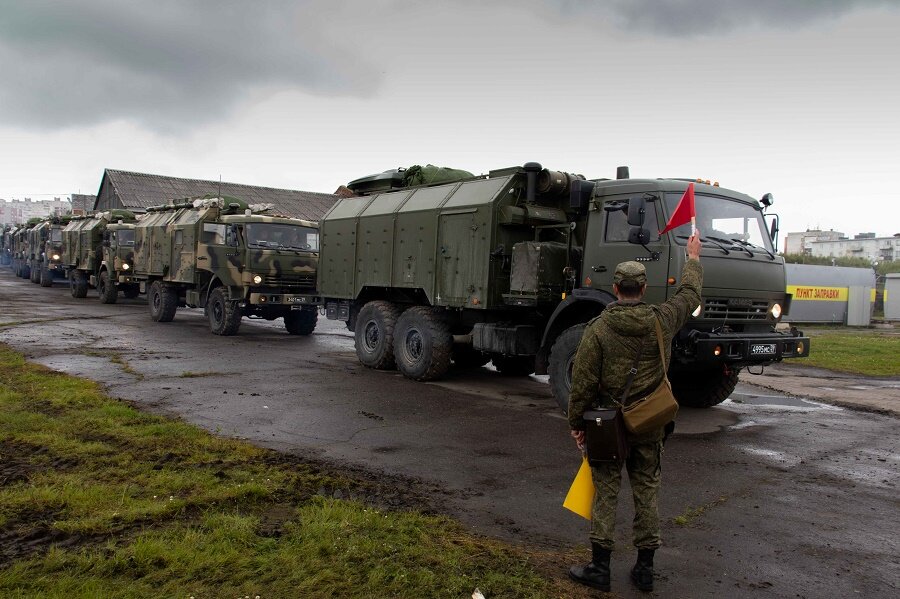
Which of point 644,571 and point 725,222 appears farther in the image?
point 725,222

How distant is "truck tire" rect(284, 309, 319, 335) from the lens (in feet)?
55.3

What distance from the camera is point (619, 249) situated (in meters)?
8.19

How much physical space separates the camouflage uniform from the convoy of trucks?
12.0 ft

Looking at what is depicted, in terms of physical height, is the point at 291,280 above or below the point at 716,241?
below

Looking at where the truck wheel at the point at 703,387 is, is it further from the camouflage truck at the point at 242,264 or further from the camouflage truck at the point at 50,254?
the camouflage truck at the point at 50,254

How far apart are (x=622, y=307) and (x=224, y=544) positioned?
2.58 metres

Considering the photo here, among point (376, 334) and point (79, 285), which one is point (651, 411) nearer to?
point (376, 334)

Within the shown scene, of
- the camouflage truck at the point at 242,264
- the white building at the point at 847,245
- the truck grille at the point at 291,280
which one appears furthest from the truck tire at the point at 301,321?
the white building at the point at 847,245

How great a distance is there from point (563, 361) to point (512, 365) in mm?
3608

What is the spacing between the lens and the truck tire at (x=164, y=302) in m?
18.5

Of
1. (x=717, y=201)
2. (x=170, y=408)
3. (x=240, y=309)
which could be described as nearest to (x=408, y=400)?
(x=170, y=408)

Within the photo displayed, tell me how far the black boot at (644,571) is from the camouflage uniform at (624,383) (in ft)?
0.15

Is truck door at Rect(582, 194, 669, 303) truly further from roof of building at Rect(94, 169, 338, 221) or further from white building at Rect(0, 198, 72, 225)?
white building at Rect(0, 198, 72, 225)

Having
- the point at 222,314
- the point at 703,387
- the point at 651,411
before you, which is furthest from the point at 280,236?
the point at 651,411
